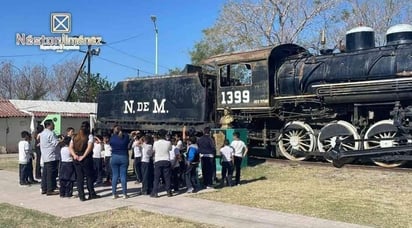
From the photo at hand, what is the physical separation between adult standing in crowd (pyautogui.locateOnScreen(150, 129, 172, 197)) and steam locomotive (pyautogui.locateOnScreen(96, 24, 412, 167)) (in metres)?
4.30

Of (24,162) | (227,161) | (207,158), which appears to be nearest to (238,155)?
(227,161)

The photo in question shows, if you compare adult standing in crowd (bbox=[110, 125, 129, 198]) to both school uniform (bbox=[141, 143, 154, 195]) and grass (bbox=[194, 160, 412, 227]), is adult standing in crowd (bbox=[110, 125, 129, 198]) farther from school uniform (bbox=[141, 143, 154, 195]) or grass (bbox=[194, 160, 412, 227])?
grass (bbox=[194, 160, 412, 227])

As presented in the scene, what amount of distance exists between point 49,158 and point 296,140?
7336 millimetres

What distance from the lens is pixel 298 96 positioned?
49.9 ft

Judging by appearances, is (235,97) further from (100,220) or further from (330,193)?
(100,220)

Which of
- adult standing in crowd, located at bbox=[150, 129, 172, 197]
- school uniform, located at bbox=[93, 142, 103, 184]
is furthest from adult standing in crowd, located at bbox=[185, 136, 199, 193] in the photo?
school uniform, located at bbox=[93, 142, 103, 184]

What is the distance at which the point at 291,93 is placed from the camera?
1564 centimetres

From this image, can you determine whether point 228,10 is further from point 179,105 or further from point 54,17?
point 179,105

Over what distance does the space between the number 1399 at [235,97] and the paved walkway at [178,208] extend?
5.24m

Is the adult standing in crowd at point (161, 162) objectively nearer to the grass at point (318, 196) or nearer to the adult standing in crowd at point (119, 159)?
the adult standing in crowd at point (119, 159)

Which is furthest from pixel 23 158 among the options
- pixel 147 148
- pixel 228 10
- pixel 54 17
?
pixel 54 17

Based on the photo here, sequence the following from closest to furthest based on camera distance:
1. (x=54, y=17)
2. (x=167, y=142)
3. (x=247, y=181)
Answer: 1. (x=167, y=142)
2. (x=247, y=181)
3. (x=54, y=17)

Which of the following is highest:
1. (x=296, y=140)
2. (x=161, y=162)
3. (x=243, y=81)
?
(x=243, y=81)

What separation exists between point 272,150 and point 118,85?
287 inches
